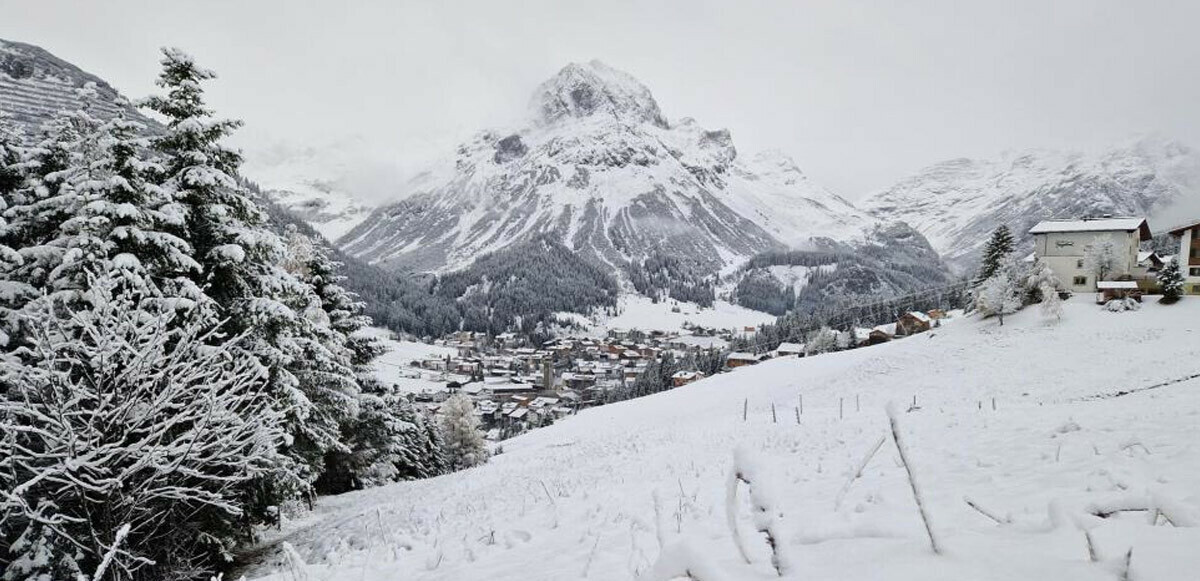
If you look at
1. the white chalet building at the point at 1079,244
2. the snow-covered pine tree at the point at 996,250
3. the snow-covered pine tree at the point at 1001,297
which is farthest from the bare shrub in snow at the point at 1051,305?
the snow-covered pine tree at the point at 996,250

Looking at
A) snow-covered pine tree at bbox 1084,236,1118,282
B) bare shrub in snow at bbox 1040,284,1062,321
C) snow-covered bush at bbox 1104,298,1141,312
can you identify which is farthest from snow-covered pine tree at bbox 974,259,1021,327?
snow-covered pine tree at bbox 1084,236,1118,282

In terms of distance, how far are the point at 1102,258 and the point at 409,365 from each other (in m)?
123

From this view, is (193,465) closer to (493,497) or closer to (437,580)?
(437,580)

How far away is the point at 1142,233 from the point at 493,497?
219ft

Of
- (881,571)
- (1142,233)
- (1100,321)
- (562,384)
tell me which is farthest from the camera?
(562,384)

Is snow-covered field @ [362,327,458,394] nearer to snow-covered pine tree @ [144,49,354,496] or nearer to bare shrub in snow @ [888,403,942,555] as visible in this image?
snow-covered pine tree @ [144,49,354,496]

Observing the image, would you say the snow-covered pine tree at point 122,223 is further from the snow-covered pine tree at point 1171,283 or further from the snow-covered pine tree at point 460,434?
the snow-covered pine tree at point 1171,283

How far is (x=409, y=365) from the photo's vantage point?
439ft

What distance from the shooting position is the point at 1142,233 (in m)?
52.9

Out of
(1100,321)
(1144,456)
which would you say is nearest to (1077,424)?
(1144,456)

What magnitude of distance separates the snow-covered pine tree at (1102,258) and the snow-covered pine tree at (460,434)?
169 ft

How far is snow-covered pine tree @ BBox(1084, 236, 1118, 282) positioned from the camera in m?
46.2

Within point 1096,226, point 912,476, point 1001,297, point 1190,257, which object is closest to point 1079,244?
point 1096,226

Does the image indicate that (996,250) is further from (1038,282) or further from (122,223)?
(122,223)
